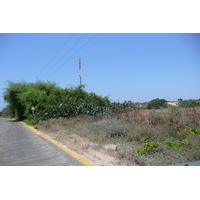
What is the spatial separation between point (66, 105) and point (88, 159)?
16550mm

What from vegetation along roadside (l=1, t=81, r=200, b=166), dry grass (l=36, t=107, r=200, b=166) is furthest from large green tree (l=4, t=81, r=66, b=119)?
dry grass (l=36, t=107, r=200, b=166)

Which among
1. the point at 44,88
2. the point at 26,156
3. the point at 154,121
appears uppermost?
the point at 44,88

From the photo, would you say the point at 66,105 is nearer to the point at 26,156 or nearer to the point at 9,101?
the point at 26,156

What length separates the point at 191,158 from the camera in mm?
6000

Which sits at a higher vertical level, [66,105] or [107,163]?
[66,105]

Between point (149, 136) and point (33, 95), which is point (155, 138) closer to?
point (149, 136)

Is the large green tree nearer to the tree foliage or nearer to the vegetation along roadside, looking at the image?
the tree foliage

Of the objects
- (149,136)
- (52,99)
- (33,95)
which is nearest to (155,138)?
(149,136)

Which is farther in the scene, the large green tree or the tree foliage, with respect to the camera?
the large green tree

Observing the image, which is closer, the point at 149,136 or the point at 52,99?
the point at 149,136

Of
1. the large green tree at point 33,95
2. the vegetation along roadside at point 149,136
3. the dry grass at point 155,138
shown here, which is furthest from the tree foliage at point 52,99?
the dry grass at point 155,138

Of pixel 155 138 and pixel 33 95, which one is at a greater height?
pixel 33 95

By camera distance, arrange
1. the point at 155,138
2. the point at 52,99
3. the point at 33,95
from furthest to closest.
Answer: the point at 33,95
the point at 52,99
the point at 155,138
